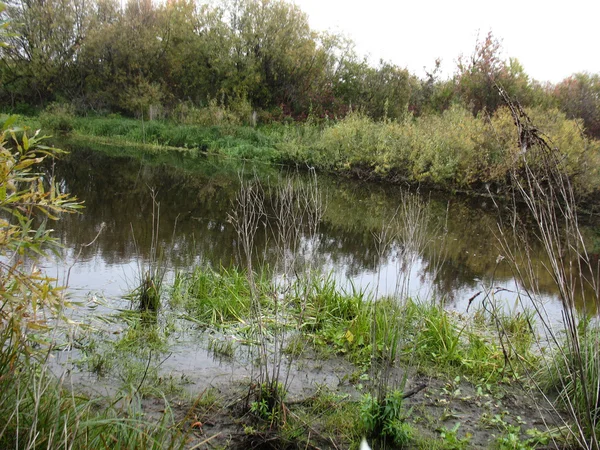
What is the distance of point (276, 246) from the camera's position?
6035 millimetres

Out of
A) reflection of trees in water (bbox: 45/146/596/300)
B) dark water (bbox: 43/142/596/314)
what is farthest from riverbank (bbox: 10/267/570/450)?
reflection of trees in water (bbox: 45/146/596/300)

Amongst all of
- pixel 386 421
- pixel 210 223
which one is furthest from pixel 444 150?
pixel 386 421

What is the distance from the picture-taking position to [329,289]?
5.10 m

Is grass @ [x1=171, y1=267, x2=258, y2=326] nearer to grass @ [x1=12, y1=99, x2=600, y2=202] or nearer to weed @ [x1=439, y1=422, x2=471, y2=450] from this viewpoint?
weed @ [x1=439, y1=422, x2=471, y2=450]

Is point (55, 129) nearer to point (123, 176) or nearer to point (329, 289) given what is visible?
point (123, 176)

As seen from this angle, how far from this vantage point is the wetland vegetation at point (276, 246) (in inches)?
84.8

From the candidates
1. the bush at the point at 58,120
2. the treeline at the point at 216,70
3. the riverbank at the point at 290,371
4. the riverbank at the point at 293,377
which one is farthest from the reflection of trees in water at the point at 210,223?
the treeline at the point at 216,70

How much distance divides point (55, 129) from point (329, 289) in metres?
25.0

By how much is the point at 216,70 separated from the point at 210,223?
23609 millimetres

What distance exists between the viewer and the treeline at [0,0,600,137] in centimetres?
2794

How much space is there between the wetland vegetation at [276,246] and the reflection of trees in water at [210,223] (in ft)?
0.29

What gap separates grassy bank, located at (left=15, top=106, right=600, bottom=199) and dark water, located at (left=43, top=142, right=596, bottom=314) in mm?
1632

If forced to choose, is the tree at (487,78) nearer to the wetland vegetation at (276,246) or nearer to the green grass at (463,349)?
the wetland vegetation at (276,246)

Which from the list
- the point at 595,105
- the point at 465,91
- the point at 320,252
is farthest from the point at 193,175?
the point at 595,105
